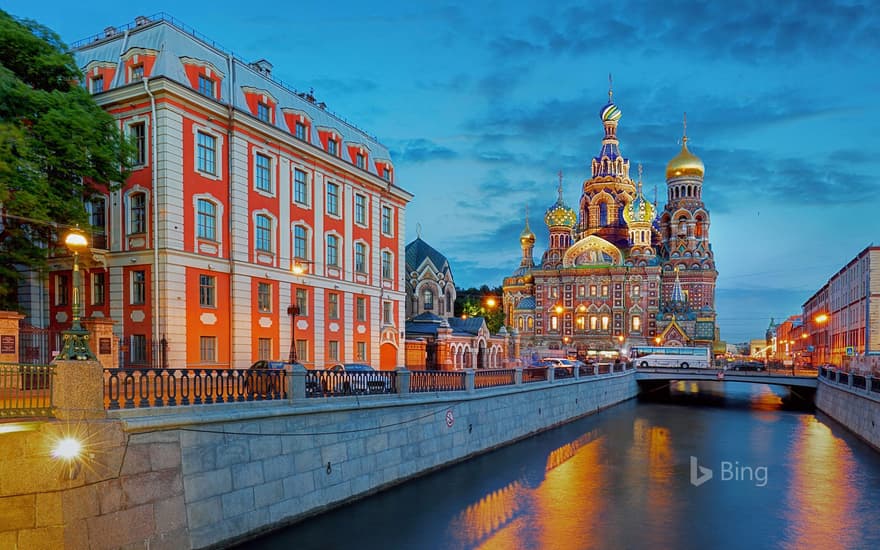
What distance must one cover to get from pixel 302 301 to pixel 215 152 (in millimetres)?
8361

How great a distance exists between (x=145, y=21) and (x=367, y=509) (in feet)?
75.5

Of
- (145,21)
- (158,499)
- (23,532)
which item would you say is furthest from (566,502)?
(145,21)

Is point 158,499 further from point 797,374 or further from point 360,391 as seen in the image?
point 797,374

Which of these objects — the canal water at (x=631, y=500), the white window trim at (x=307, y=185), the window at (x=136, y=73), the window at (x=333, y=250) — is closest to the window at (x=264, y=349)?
the window at (x=333, y=250)

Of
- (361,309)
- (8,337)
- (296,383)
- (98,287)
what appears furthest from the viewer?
(361,309)

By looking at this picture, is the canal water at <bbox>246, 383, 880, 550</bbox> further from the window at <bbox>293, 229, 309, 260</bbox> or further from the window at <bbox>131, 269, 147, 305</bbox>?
the window at <bbox>293, 229, 309, 260</bbox>

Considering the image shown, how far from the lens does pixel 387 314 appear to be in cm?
3850

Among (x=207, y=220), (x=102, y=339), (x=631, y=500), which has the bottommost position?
(x=631, y=500)

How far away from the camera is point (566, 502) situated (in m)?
20.3

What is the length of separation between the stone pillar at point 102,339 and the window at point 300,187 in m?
11.6

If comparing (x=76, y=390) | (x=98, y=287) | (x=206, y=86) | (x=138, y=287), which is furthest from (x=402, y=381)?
(x=206, y=86)

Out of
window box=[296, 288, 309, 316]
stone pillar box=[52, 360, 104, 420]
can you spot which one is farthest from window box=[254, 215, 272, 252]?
stone pillar box=[52, 360, 104, 420]

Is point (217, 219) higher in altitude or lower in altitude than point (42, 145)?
lower

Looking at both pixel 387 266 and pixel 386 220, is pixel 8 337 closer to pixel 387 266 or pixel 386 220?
pixel 387 266
